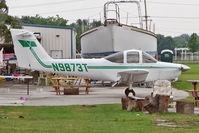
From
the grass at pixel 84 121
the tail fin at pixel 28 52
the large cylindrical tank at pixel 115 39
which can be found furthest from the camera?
the large cylindrical tank at pixel 115 39

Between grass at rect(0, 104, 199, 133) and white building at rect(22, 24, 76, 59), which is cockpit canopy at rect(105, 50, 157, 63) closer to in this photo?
grass at rect(0, 104, 199, 133)

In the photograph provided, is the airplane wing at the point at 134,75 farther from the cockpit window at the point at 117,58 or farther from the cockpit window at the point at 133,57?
the cockpit window at the point at 117,58

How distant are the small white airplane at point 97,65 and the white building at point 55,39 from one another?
576 inches

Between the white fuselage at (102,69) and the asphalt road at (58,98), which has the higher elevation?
the white fuselage at (102,69)

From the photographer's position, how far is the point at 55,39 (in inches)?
1267

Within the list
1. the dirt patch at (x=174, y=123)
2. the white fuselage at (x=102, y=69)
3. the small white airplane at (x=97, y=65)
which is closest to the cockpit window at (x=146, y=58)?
the small white airplane at (x=97, y=65)

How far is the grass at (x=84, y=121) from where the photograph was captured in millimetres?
8117

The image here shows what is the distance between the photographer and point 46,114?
36.4ft

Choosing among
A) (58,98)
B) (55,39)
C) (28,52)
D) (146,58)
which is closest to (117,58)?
(146,58)

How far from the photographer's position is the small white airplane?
55.3 ft

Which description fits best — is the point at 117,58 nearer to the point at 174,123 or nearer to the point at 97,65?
the point at 97,65

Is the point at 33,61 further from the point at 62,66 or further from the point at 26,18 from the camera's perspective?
the point at 26,18

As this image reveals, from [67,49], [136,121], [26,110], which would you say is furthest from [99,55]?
[136,121]

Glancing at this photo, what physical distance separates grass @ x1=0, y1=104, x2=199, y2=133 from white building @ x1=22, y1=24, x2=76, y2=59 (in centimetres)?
1978
